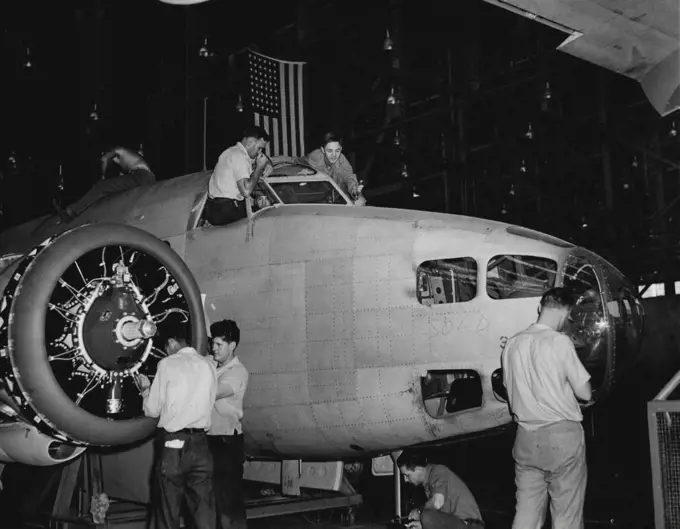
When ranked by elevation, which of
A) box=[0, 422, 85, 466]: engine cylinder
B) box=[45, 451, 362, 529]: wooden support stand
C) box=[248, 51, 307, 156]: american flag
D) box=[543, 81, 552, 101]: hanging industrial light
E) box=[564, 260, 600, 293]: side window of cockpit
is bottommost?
box=[45, 451, 362, 529]: wooden support stand

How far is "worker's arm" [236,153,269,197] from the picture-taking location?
8.24 m

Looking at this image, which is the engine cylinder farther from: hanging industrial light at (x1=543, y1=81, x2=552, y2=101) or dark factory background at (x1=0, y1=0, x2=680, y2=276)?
hanging industrial light at (x1=543, y1=81, x2=552, y2=101)

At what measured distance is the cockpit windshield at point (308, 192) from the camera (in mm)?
8898

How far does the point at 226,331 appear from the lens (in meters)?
7.57

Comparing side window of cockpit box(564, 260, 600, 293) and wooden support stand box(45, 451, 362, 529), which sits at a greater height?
side window of cockpit box(564, 260, 600, 293)

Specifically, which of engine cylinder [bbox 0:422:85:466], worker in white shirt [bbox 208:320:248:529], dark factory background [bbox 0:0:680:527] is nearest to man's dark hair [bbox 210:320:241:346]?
worker in white shirt [bbox 208:320:248:529]

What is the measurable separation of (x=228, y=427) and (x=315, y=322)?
1.26m

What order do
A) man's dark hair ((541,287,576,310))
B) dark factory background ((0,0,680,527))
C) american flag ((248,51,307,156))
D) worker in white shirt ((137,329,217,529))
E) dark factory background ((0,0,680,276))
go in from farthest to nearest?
1. dark factory background ((0,0,680,276))
2. dark factory background ((0,0,680,527))
3. american flag ((248,51,307,156))
4. worker in white shirt ((137,329,217,529))
5. man's dark hair ((541,287,576,310))

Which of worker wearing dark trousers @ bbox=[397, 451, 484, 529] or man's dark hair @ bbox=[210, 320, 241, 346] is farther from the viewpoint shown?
worker wearing dark trousers @ bbox=[397, 451, 484, 529]

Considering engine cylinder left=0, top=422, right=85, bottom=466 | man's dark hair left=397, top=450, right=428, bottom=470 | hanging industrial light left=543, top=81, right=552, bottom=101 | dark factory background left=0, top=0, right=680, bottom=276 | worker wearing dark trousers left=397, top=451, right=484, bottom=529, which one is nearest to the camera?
engine cylinder left=0, top=422, right=85, bottom=466

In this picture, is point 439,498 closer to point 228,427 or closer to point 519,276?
point 228,427

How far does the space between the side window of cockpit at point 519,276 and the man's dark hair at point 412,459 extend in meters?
1.92

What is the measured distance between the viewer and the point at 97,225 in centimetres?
726

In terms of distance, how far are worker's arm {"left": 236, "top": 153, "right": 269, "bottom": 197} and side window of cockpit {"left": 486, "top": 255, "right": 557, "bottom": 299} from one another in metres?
2.50
